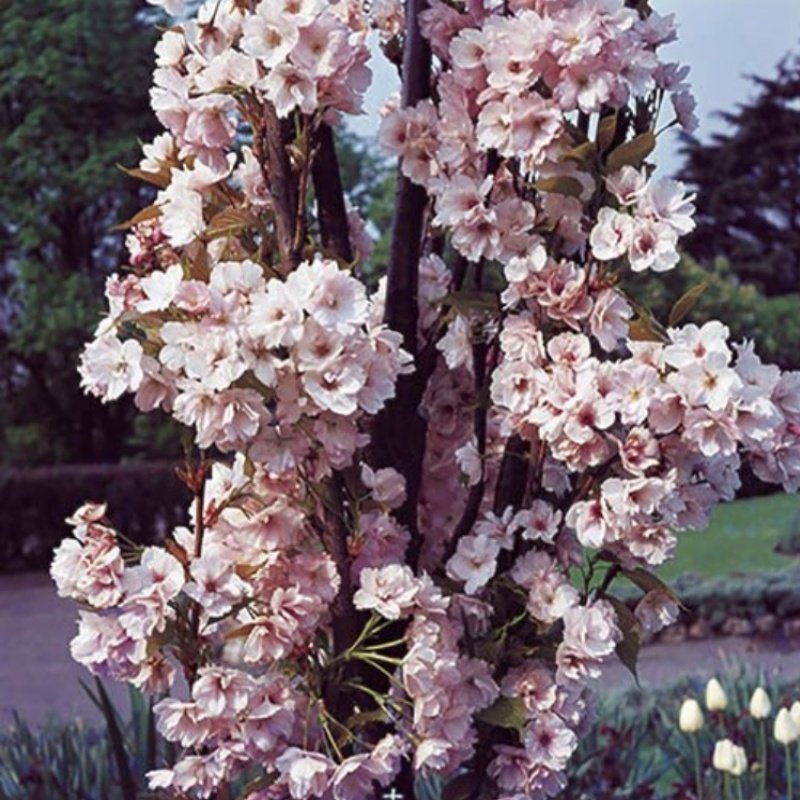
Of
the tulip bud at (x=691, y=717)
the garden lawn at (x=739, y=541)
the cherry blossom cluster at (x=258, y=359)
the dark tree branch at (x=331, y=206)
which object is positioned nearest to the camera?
the cherry blossom cluster at (x=258, y=359)

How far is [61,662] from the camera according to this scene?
22.3 feet

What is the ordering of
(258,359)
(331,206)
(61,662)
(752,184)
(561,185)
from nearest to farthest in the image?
(258,359)
(561,185)
(331,206)
(61,662)
(752,184)

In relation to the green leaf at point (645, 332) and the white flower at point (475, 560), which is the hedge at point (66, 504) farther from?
the green leaf at point (645, 332)

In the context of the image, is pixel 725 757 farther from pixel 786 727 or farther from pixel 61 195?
pixel 61 195

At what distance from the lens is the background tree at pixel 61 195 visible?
11.5 m

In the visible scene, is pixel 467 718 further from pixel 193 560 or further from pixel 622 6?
pixel 622 6

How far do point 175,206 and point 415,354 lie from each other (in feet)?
0.85

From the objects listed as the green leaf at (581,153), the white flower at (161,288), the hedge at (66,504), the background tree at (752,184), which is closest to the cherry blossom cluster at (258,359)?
the white flower at (161,288)

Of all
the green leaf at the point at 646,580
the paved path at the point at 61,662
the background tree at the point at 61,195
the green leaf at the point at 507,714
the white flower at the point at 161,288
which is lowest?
the paved path at the point at 61,662

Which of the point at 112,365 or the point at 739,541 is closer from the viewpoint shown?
the point at 112,365

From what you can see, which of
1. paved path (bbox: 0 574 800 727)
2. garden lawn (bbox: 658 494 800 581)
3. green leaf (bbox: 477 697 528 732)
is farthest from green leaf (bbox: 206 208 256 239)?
garden lawn (bbox: 658 494 800 581)

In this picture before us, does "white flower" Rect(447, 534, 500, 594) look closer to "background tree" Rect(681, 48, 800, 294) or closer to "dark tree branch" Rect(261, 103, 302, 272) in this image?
"dark tree branch" Rect(261, 103, 302, 272)

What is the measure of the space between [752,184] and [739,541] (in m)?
7.87

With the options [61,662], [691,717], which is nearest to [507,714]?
[691,717]
